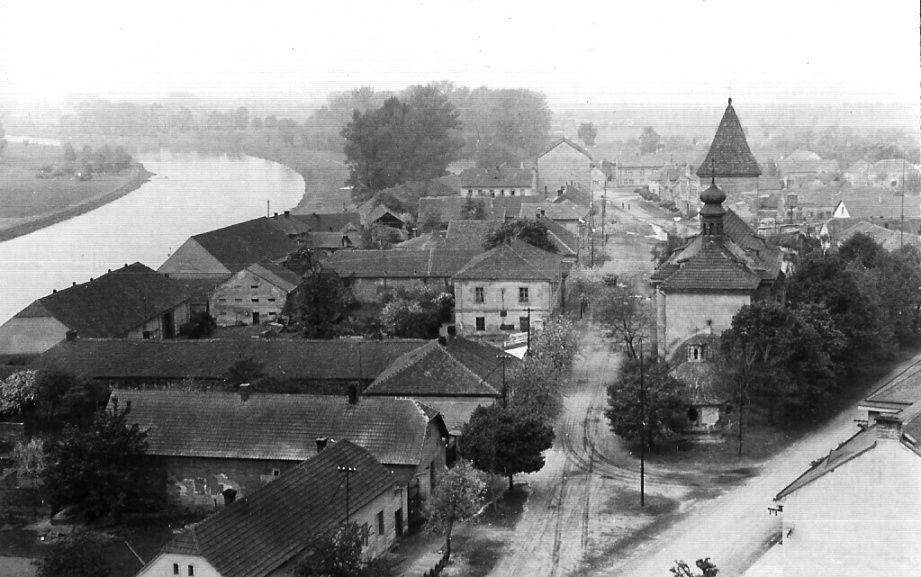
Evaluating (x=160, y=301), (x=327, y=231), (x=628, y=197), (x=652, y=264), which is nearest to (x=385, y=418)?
(x=160, y=301)

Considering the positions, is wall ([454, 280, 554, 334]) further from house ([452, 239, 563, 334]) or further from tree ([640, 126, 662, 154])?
tree ([640, 126, 662, 154])

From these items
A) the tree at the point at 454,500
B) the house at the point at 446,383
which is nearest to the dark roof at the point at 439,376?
the house at the point at 446,383

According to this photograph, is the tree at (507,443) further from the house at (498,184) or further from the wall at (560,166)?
the wall at (560,166)

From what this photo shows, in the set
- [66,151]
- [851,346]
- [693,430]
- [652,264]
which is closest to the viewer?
[693,430]

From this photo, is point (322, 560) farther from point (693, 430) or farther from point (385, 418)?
point (693, 430)

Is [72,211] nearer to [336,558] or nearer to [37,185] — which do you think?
[37,185]

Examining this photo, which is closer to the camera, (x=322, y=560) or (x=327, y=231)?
(x=322, y=560)

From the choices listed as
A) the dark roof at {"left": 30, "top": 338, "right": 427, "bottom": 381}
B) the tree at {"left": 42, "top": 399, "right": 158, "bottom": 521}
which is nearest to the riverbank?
the dark roof at {"left": 30, "top": 338, "right": 427, "bottom": 381}
